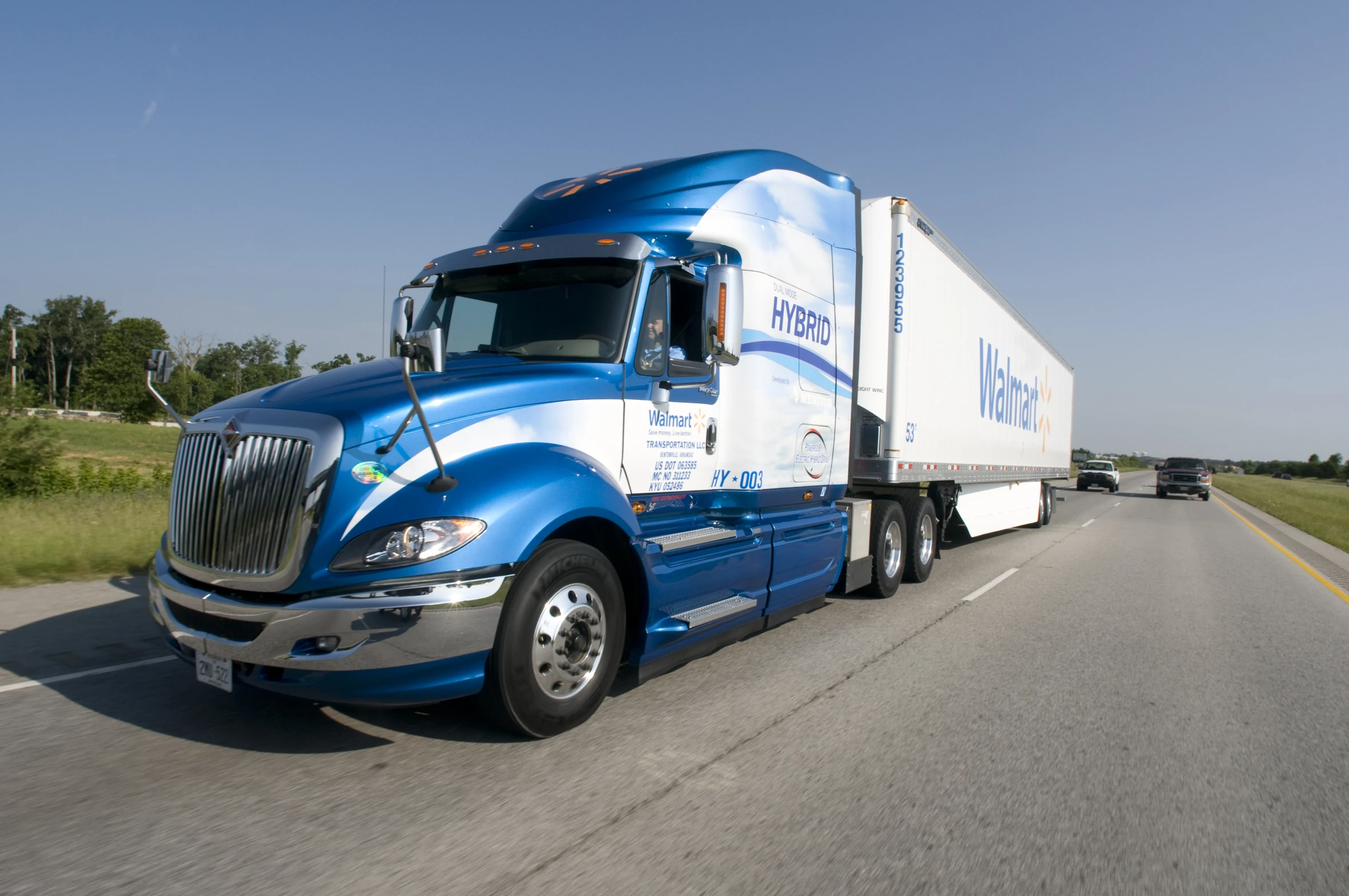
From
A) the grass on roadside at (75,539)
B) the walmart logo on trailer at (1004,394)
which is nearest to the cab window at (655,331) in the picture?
the grass on roadside at (75,539)

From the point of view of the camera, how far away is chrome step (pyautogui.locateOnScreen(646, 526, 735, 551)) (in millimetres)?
4793

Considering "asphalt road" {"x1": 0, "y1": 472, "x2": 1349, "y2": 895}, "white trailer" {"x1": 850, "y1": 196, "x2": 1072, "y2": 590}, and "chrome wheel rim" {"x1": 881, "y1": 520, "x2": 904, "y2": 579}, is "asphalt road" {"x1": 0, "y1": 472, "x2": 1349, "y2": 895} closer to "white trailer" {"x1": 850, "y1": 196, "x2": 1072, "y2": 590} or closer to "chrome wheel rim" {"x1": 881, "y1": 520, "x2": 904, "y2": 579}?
"chrome wheel rim" {"x1": 881, "y1": 520, "x2": 904, "y2": 579}

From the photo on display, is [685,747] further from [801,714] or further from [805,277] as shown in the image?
[805,277]

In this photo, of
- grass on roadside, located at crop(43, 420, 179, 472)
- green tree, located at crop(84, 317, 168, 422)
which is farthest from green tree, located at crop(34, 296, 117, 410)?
grass on roadside, located at crop(43, 420, 179, 472)

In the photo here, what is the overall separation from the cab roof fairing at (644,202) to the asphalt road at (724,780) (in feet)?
9.94

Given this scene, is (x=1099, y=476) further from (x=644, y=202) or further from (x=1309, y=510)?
(x=644, y=202)

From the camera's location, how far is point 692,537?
16.6 feet

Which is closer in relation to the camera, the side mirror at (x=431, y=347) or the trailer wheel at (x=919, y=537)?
the side mirror at (x=431, y=347)

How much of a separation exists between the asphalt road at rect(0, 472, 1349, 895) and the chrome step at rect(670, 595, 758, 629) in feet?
1.47

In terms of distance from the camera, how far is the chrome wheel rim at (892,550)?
8453mm

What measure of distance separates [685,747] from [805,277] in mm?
4063

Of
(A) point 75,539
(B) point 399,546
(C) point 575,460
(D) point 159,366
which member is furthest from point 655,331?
(A) point 75,539

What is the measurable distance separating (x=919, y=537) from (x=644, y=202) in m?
5.45

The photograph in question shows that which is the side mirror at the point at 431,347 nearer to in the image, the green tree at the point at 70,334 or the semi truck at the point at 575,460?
the semi truck at the point at 575,460
